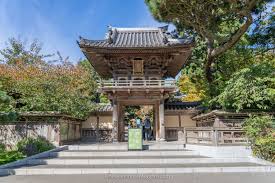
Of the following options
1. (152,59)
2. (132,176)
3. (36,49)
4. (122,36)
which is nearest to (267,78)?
(152,59)

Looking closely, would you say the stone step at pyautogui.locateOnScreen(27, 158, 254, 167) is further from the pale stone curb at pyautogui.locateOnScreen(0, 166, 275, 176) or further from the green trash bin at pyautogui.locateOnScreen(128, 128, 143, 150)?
the green trash bin at pyautogui.locateOnScreen(128, 128, 143, 150)

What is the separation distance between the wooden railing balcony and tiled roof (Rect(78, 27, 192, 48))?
7.96 ft

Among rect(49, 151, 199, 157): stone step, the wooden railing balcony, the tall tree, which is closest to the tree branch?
the tall tree

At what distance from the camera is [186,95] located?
99.1 feet

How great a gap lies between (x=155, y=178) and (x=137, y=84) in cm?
1079

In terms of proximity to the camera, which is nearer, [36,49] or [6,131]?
[6,131]

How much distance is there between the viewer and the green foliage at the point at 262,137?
1062 centimetres

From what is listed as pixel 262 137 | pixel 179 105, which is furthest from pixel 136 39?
pixel 262 137

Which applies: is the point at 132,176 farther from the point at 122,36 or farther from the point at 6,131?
the point at 122,36

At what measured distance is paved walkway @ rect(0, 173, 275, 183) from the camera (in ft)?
25.8

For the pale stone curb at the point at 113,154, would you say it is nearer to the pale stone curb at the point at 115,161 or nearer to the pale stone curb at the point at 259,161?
the pale stone curb at the point at 115,161

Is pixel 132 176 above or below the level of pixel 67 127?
below

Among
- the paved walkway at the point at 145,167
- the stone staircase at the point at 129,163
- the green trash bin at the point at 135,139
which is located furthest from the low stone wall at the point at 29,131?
the green trash bin at the point at 135,139

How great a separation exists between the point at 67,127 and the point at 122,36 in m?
8.81
